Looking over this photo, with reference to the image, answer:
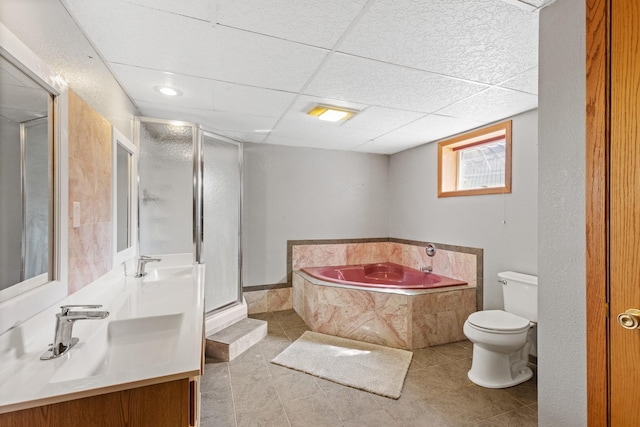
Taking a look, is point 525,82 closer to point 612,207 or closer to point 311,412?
point 612,207

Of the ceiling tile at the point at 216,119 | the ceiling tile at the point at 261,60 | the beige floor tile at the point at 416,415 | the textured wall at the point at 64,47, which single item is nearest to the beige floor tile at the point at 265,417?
the beige floor tile at the point at 416,415

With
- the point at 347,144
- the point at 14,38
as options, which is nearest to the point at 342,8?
the point at 14,38

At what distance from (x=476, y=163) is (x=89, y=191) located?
138 inches

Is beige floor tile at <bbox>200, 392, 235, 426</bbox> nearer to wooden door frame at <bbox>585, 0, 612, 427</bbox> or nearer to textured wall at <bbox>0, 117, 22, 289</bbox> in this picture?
textured wall at <bbox>0, 117, 22, 289</bbox>

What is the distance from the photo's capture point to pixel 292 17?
1.34 m

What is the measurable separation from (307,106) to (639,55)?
1.96m

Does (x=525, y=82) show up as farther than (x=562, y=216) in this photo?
Yes

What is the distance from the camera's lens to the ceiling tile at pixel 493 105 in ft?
7.13

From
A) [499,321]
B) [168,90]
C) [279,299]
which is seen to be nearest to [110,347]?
[168,90]

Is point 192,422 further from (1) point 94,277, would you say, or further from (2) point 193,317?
(1) point 94,277

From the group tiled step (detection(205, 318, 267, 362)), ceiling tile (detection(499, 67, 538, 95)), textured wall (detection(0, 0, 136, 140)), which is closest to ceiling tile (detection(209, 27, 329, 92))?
textured wall (detection(0, 0, 136, 140))

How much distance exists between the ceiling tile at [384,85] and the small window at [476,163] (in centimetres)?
93

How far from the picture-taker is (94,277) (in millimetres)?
1537

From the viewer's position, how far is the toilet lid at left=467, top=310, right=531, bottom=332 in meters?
2.14
